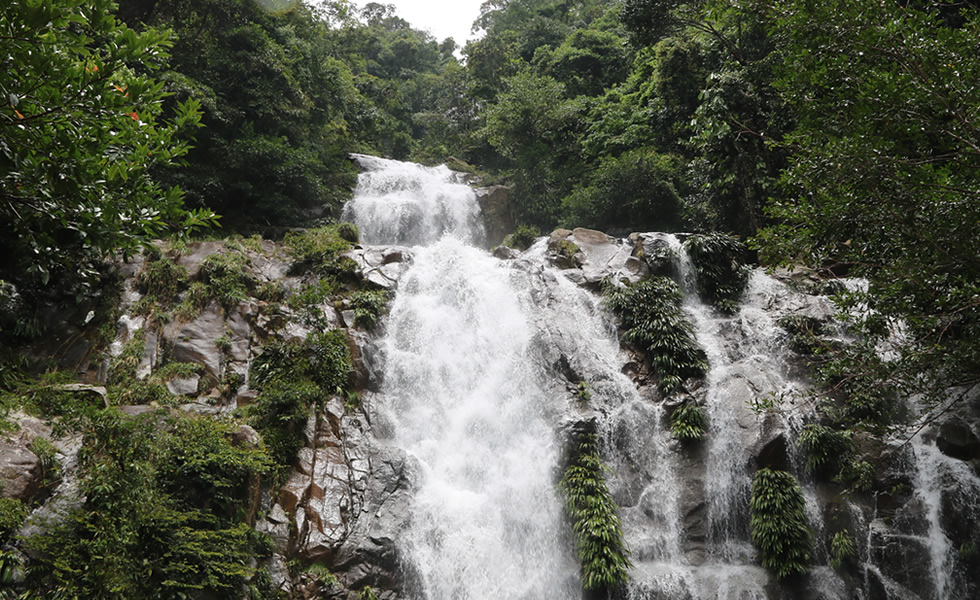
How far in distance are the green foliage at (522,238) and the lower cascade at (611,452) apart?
220 inches

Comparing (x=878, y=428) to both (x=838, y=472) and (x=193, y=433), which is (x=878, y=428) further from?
(x=193, y=433)

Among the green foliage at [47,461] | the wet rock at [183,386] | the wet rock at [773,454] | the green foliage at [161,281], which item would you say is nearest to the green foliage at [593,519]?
the wet rock at [773,454]

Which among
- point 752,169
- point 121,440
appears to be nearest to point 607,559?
point 121,440

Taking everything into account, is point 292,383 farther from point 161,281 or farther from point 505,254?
point 505,254

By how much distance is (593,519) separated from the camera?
8.93 meters

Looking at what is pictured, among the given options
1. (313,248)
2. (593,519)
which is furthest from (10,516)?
(313,248)

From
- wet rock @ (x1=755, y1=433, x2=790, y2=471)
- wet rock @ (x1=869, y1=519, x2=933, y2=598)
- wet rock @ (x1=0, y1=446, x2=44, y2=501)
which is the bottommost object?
wet rock @ (x1=869, y1=519, x2=933, y2=598)

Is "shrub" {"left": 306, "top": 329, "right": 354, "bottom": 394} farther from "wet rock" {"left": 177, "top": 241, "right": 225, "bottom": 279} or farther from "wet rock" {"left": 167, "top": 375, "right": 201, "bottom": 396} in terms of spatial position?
"wet rock" {"left": 177, "top": 241, "right": 225, "bottom": 279}

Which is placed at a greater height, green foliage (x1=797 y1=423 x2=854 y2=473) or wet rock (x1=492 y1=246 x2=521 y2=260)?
wet rock (x1=492 y1=246 x2=521 y2=260)

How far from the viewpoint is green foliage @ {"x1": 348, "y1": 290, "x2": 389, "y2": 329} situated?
12.0 meters

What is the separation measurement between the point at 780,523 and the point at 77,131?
10.8 metres

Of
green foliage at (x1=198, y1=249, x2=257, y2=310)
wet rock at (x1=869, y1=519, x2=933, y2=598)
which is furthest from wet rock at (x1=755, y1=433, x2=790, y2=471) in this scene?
green foliage at (x1=198, y1=249, x2=257, y2=310)

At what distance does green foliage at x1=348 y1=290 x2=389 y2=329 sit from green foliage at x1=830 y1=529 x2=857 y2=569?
387 inches

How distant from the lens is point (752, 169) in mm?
14930
